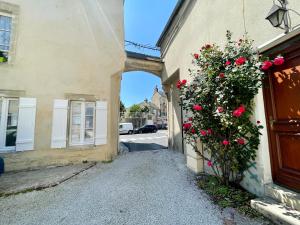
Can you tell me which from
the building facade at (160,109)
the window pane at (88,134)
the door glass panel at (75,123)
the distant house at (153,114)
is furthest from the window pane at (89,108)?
A: the building facade at (160,109)

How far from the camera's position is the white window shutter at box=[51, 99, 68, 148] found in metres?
5.67

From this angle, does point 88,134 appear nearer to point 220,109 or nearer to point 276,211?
point 220,109

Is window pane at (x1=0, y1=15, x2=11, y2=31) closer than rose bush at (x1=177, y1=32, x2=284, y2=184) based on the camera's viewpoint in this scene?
No

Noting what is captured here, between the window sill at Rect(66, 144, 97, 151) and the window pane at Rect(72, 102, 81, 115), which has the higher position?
the window pane at Rect(72, 102, 81, 115)

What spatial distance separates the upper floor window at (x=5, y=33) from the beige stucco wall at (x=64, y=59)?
292mm

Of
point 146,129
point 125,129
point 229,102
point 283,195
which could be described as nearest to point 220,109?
point 229,102

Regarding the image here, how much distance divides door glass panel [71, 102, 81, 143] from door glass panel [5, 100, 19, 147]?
175cm

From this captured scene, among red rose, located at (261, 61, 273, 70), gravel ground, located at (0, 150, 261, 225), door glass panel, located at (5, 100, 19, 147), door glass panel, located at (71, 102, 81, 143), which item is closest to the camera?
red rose, located at (261, 61, 273, 70)

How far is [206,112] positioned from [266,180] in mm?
1663

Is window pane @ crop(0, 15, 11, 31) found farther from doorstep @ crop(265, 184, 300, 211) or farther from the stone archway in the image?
doorstep @ crop(265, 184, 300, 211)

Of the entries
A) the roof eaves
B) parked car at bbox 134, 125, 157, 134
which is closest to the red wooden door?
the roof eaves

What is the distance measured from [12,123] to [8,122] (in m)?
0.11

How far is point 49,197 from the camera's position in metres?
3.42

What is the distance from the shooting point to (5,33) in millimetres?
5504
